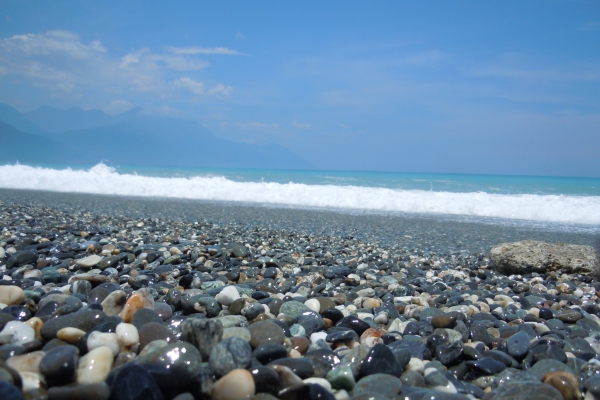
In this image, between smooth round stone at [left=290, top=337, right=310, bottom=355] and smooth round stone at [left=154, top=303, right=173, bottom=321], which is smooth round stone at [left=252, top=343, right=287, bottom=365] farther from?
smooth round stone at [left=154, top=303, right=173, bottom=321]

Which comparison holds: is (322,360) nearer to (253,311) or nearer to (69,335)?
(253,311)

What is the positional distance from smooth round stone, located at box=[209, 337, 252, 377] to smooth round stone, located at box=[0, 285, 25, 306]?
1347 mm

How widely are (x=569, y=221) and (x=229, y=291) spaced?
1200cm

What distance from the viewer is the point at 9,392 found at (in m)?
1.26

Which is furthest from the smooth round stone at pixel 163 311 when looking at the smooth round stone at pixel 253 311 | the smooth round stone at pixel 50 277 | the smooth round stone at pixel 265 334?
the smooth round stone at pixel 50 277

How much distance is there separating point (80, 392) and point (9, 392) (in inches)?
7.8

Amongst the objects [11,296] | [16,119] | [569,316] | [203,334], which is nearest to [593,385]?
[569,316]

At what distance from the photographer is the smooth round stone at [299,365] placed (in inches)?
68.0

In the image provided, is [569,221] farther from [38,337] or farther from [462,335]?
[38,337]

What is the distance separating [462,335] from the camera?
2320 millimetres

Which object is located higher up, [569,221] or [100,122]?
[100,122]

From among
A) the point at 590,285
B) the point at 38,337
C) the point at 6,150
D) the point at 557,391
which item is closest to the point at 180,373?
the point at 38,337

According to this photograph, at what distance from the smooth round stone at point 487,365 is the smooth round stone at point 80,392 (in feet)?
5.18

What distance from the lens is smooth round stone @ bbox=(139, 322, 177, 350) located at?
1828mm
